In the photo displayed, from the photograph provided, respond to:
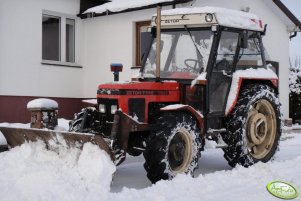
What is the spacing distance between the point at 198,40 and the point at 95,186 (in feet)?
8.80

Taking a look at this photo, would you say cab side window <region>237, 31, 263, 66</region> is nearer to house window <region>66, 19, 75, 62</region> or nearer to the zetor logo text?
the zetor logo text

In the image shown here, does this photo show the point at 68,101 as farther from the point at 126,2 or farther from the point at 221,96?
the point at 221,96

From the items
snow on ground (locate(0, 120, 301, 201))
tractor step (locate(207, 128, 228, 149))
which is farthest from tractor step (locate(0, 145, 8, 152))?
tractor step (locate(207, 128, 228, 149))

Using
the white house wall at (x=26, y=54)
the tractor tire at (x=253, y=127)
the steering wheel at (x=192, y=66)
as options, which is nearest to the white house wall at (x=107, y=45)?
the white house wall at (x=26, y=54)

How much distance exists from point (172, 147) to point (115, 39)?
7.93m

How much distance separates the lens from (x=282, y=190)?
570 centimetres

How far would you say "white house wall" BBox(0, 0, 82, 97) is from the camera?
1234 cm

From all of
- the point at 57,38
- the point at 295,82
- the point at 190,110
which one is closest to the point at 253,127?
the point at 190,110

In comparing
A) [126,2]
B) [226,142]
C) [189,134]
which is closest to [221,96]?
[226,142]

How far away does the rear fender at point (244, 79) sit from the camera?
702 centimetres

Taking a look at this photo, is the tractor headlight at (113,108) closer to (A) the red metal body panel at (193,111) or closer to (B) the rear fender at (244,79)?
(A) the red metal body panel at (193,111)

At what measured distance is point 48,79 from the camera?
43.5 ft

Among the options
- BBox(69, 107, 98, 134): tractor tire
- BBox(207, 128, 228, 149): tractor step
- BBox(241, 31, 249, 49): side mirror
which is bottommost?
BBox(207, 128, 228, 149): tractor step

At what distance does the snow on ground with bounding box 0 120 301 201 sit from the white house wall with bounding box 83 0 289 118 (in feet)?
22.1
